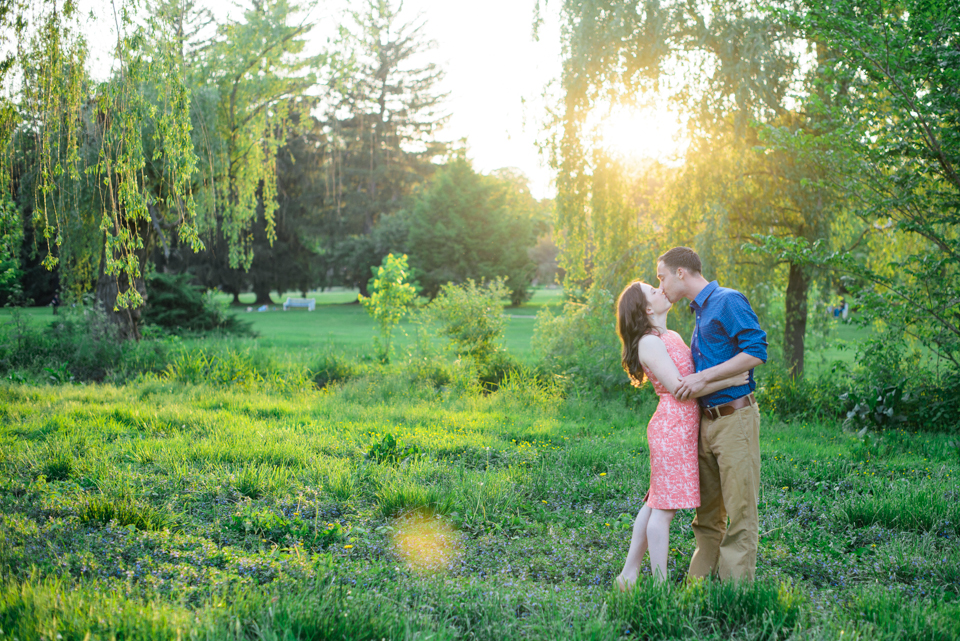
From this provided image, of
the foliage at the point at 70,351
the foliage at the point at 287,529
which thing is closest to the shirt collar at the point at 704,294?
the foliage at the point at 287,529

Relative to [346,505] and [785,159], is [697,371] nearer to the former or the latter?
[346,505]

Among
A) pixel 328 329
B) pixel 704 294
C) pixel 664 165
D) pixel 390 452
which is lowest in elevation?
pixel 390 452

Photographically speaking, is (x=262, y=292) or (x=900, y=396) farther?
(x=262, y=292)

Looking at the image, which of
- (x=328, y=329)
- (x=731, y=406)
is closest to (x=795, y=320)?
(x=731, y=406)

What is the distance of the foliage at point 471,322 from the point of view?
11.0 metres

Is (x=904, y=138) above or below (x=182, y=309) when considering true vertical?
above

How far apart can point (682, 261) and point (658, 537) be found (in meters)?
1.53

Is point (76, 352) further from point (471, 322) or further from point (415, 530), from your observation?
point (415, 530)

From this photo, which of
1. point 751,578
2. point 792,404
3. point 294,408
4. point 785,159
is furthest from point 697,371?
point 785,159

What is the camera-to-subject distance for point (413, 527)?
14.4ft

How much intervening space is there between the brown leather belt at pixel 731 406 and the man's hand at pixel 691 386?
0.57ft

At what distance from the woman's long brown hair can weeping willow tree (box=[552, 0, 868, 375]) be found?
19.6 feet

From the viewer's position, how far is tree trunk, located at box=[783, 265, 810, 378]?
34.4ft

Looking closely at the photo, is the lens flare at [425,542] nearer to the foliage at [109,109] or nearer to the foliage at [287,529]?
the foliage at [287,529]
